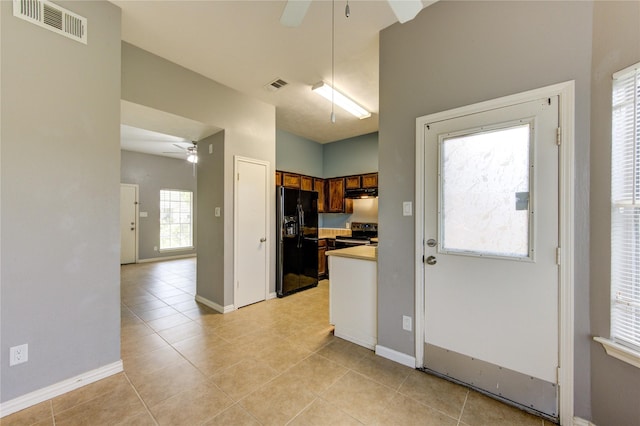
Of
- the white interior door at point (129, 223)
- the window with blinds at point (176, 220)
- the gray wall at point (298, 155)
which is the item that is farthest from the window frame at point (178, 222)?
the gray wall at point (298, 155)

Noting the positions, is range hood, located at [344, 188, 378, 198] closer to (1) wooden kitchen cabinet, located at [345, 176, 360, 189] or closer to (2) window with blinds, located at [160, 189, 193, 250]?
(1) wooden kitchen cabinet, located at [345, 176, 360, 189]

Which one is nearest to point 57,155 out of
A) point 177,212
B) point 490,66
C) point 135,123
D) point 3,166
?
point 3,166

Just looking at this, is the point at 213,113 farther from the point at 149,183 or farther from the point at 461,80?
the point at 149,183

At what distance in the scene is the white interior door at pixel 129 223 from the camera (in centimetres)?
658

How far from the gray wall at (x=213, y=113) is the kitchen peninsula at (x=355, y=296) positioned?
62.7 inches

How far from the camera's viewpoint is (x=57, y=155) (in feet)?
6.11

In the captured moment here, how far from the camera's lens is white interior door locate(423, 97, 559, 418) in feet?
5.29

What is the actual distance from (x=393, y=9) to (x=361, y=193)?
4232 millimetres

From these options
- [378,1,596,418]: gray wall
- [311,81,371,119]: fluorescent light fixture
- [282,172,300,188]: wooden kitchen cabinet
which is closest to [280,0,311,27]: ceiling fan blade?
[378,1,596,418]: gray wall

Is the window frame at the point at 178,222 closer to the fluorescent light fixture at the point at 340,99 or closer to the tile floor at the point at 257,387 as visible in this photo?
the tile floor at the point at 257,387

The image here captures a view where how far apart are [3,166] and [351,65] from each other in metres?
3.15

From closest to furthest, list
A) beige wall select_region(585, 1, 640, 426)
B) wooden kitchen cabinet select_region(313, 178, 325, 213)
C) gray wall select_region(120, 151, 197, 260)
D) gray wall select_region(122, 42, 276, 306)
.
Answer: beige wall select_region(585, 1, 640, 426) → gray wall select_region(122, 42, 276, 306) → wooden kitchen cabinet select_region(313, 178, 325, 213) → gray wall select_region(120, 151, 197, 260)

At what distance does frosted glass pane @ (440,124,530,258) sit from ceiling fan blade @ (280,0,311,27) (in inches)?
54.9

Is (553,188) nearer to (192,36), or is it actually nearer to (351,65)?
(351,65)
